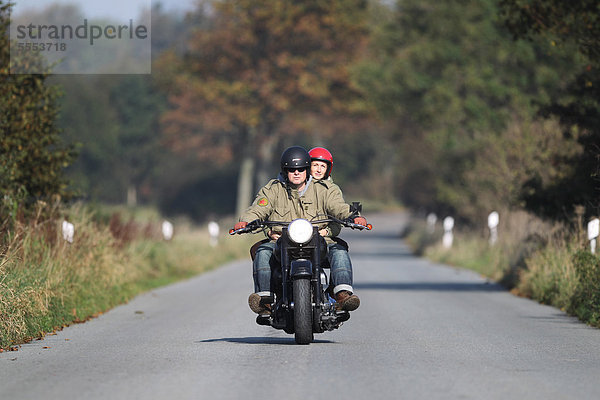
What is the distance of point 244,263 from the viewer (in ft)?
113

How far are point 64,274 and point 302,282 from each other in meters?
5.89

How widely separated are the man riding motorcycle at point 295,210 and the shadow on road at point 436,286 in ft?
33.9

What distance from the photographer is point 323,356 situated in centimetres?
1022

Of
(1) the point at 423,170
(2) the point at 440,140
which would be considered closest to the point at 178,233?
(2) the point at 440,140

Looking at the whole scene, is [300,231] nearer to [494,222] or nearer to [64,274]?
[64,274]

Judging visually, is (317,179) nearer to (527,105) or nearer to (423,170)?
(527,105)

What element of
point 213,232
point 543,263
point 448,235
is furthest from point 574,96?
point 213,232

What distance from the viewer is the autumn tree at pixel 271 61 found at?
162 ft

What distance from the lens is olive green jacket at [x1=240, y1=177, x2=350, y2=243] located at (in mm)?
11438

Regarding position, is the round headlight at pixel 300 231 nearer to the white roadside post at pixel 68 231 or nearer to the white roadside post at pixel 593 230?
the white roadside post at pixel 68 231

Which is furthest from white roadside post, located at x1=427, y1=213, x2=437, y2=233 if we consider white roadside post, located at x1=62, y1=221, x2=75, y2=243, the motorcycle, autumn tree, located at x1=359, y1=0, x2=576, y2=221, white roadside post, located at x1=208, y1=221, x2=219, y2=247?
the motorcycle

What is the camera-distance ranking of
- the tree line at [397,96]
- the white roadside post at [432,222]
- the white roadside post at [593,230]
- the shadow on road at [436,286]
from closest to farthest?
1. the white roadside post at [593,230]
2. the tree line at [397,96]
3. the shadow on road at [436,286]
4. the white roadside post at [432,222]

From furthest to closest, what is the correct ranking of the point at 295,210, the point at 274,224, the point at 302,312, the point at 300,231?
the point at 295,210 → the point at 274,224 → the point at 302,312 → the point at 300,231

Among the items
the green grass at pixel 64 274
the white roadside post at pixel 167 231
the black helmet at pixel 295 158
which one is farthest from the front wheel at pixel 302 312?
the white roadside post at pixel 167 231
